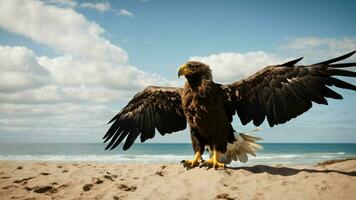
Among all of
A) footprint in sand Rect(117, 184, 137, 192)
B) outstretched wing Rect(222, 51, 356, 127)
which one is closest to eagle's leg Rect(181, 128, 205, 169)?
outstretched wing Rect(222, 51, 356, 127)

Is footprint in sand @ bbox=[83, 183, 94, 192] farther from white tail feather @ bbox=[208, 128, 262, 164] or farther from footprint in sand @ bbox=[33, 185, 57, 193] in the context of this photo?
white tail feather @ bbox=[208, 128, 262, 164]

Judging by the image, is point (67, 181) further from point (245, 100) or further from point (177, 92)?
point (245, 100)

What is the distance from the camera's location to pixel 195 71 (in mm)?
6742

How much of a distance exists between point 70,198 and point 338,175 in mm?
4706

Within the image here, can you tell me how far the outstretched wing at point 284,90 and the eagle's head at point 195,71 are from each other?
1.47ft

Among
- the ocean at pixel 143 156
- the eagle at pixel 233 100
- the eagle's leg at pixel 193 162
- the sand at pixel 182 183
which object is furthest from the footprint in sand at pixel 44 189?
the ocean at pixel 143 156

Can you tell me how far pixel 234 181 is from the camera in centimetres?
564

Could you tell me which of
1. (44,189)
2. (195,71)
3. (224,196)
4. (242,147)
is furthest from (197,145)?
(44,189)

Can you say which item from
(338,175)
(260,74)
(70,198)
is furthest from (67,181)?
(338,175)

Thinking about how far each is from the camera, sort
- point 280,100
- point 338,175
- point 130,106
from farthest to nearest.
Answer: point 130,106 < point 280,100 < point 338,175

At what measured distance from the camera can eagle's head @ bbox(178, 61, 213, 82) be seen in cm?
672

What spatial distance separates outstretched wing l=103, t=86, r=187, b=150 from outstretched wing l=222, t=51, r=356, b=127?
1614 mm

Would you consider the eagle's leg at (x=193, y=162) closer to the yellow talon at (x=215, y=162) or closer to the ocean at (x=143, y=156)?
the yellow talon at (x=215, y=162)

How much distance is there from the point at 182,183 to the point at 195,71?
2230 millimetres
